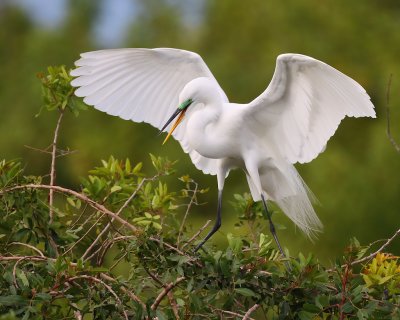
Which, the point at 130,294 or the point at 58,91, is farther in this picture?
the point at 58,91

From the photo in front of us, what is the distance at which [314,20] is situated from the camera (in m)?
17.5

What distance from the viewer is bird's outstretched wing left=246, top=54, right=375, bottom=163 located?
4.21 metres

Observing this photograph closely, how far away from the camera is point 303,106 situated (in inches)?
175

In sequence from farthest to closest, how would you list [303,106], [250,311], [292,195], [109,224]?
[292,195]
[303,106]
[109,224]
[250,311]

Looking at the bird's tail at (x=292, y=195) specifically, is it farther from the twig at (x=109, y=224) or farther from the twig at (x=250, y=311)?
the twig at (x=250, y=311)

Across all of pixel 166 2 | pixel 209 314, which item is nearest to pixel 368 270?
pixel 209 314

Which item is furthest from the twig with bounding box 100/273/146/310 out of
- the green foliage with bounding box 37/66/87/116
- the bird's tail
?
the bird's tail

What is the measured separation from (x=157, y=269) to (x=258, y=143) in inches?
51.2

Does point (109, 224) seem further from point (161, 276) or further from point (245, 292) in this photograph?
point (245, 292)

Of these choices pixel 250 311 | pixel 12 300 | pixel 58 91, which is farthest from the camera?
pixel 58 91

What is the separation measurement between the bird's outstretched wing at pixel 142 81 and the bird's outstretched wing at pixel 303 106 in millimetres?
268

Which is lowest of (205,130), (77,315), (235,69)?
(235,69)

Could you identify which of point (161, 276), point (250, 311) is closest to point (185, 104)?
point (161, 276)

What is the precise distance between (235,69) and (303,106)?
1539 centimetres
